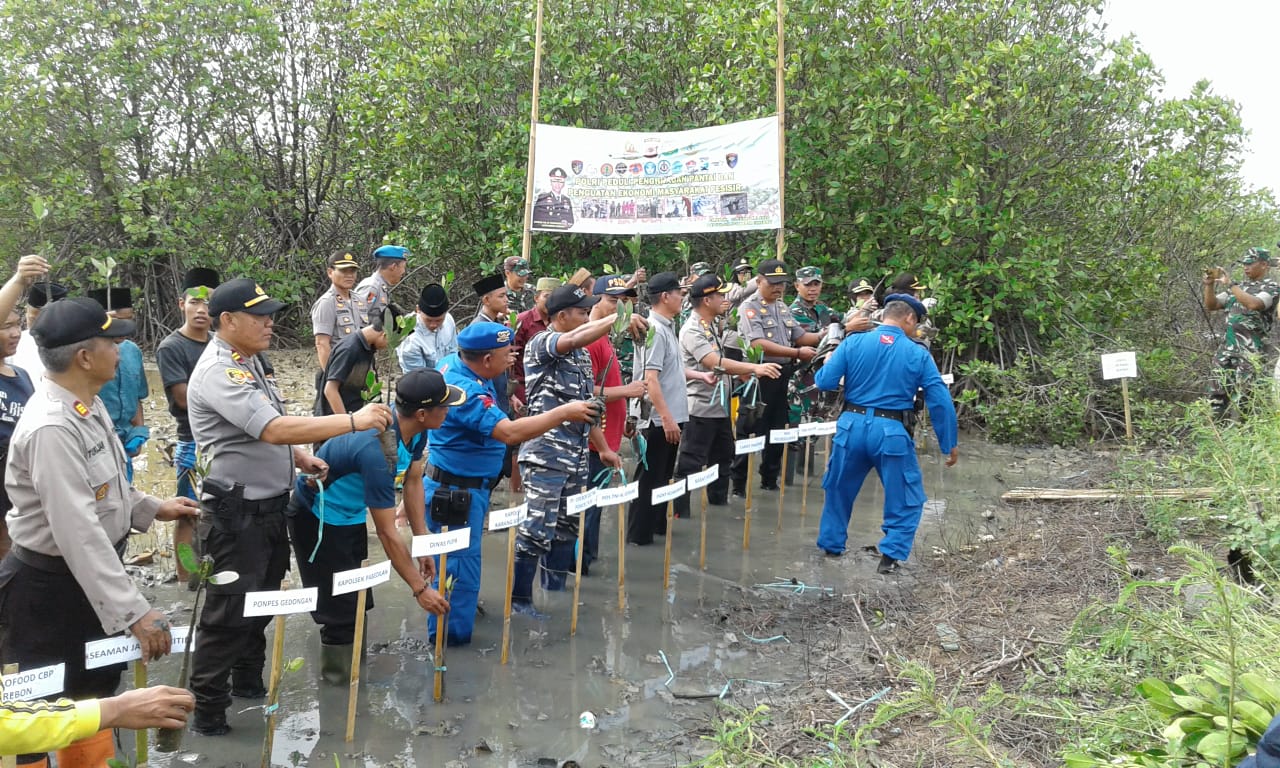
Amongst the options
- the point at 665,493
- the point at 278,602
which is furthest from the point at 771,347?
the point at 278,602

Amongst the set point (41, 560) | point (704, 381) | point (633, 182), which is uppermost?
point (633, 182)

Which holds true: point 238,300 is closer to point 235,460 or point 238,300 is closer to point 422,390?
point 235,460

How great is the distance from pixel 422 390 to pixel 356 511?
0.73 metres

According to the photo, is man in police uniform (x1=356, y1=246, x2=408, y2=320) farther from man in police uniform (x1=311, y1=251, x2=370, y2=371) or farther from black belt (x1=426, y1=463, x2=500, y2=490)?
black belt (x1=426, y1=463, x2=500, y2=490)

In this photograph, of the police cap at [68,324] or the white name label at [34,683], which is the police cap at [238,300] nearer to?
the police cap at [68,324]

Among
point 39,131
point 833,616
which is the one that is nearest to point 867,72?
point 833,616

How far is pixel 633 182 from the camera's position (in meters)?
10.0

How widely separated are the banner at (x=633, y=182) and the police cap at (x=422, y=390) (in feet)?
20.3

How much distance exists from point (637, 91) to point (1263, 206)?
32.6ft

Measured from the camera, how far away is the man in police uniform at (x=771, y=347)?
7812 millimetres

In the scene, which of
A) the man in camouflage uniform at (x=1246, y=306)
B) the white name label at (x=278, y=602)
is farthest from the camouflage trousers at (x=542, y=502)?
the man in camouflage uniform at (x=1246, y=306)

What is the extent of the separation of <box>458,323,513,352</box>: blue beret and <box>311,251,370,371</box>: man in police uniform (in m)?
2.23

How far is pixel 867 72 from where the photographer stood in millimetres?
10117

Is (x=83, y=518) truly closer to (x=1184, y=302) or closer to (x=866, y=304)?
(x=866, y=304)
